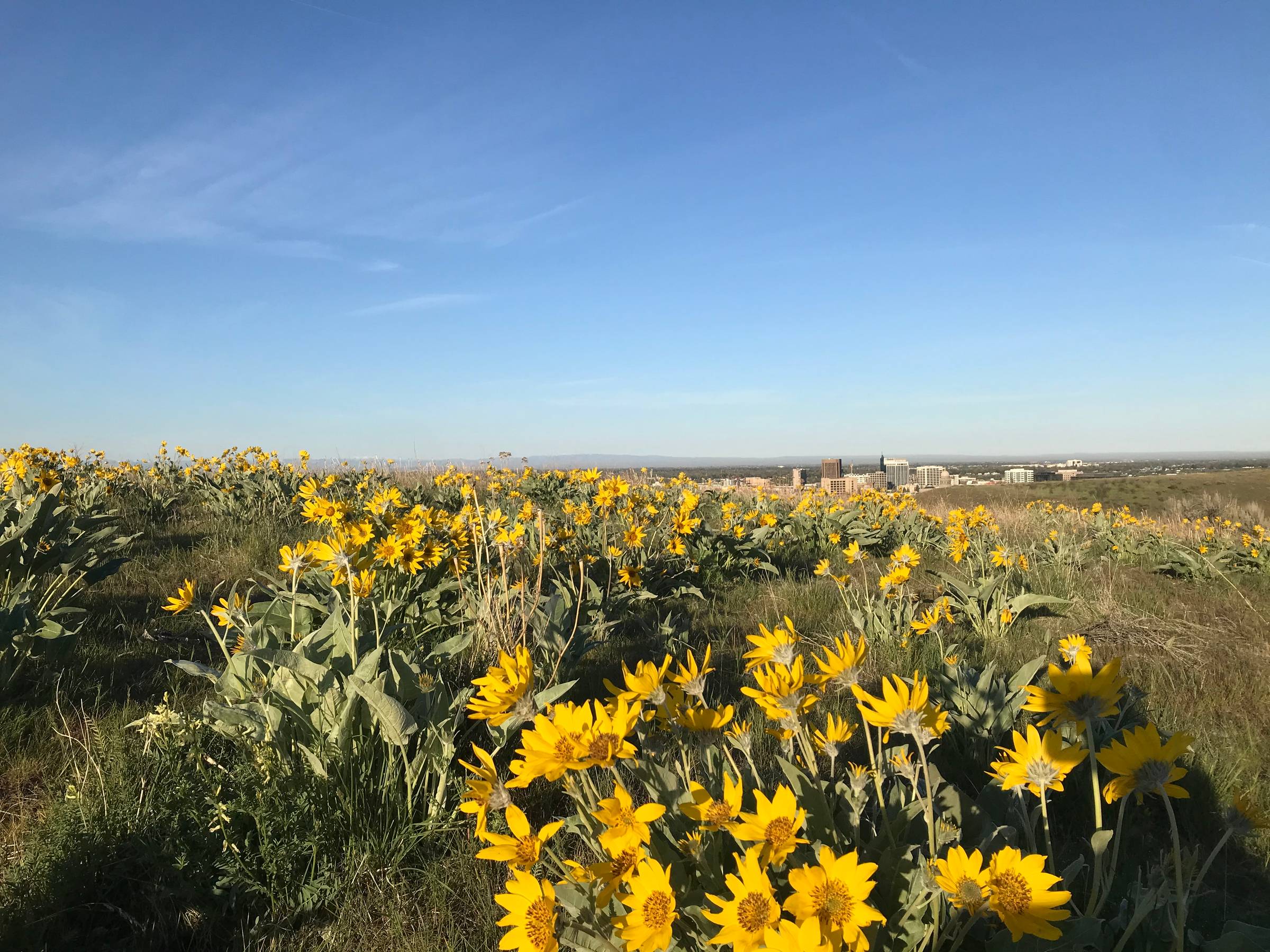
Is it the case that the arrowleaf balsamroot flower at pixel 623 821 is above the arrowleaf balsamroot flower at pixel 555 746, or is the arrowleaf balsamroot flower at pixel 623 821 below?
below

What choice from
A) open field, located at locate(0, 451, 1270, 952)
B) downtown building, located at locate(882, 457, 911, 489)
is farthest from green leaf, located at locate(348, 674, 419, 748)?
downtown building, located at locate(882, 457, 911, 489)

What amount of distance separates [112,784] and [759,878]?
1918 mm

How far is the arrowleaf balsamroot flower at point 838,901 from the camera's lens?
0.92 metres

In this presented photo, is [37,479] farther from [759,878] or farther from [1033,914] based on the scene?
[1033,914]

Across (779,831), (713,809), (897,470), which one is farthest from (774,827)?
(897,470)

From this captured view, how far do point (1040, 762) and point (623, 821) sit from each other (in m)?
0.69

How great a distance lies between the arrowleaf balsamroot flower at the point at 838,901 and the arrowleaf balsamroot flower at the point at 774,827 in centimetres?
7

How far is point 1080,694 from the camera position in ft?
3.67

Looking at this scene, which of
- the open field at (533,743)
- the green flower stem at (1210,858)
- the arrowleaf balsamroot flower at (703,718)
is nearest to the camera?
the green flower stem at (1210,858)

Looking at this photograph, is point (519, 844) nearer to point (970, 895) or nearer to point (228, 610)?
point (970, 895)

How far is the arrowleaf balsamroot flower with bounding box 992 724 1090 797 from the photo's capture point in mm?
1072

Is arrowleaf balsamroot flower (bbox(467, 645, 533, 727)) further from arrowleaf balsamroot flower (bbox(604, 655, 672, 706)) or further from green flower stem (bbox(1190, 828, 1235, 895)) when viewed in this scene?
green flower stem (bbox(1190, 828, 1235, 895))

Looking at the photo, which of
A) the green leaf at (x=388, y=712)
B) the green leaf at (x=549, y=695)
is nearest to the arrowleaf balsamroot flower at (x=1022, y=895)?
the green leaf at (x=549, y=695)

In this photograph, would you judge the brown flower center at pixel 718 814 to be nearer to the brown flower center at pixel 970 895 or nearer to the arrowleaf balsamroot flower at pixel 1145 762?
the brown flower center at pixel 970 895
